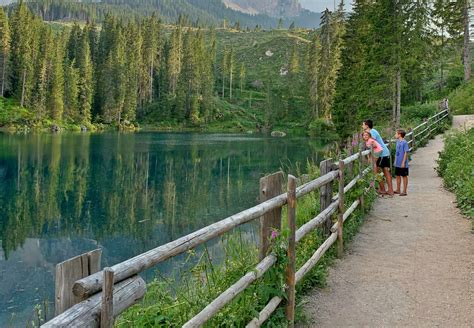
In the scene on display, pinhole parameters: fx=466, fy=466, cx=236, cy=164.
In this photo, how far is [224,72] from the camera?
398 feet

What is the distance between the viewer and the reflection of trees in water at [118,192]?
1594cm

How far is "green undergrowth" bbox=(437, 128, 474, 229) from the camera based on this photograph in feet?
38.1

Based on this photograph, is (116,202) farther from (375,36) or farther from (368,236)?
(375,36)

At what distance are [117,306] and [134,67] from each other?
317ft

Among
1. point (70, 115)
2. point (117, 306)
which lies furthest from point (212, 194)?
point (70, 115)

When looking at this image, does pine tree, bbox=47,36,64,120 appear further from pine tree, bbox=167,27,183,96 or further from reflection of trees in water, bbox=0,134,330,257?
reflection of trees in water, bbox=0,134,330,257

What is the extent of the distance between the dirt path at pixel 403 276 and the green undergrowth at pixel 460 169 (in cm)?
Answer: 52

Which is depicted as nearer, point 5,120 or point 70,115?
point 5,120

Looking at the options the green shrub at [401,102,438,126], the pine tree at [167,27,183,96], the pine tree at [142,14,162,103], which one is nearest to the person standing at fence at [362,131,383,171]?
the green shrub at [401,102,438,126]

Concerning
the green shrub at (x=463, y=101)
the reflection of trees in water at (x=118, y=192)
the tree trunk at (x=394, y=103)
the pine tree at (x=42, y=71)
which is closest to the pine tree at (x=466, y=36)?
the green shrub at (x=463, y=101)

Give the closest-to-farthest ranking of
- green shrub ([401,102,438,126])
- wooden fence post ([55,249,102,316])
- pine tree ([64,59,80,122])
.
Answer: wooden fence post ([55,249,102,316]) → green shrub ([401,102,438,126]) → pine tree ([64,59,80,122])

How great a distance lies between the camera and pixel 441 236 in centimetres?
962

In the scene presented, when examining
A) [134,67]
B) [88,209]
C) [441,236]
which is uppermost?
[134,67]

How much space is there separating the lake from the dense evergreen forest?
9.08 metres
